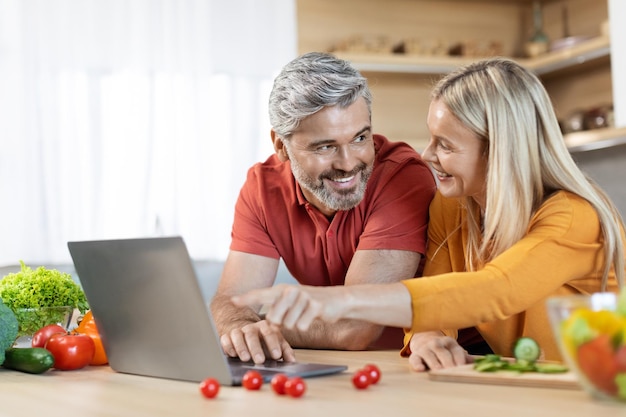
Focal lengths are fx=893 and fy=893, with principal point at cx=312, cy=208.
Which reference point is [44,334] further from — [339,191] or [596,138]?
[596,138]

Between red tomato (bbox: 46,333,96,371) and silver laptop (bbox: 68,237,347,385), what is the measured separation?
50mm

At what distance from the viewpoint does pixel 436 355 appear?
1465 mm

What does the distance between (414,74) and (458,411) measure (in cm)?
317

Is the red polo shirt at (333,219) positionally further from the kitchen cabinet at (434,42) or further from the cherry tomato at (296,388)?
the kitchen cabinet at (434,42)

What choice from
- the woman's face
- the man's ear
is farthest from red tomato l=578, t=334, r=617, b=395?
the man's ear

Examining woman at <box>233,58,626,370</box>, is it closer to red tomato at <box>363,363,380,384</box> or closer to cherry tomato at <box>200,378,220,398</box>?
red tomato at <box>363,363,380,384</box>

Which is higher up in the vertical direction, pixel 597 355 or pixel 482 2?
pixel 482 2

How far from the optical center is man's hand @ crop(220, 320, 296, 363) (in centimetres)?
160

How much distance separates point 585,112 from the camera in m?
3.71

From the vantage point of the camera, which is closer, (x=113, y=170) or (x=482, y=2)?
(x=113, y=170)

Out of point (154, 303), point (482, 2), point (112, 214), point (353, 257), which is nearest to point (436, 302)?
point (154, 303)

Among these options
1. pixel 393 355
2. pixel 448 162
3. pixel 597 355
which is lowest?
pixel 393 355

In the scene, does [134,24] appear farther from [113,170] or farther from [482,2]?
[482,2]

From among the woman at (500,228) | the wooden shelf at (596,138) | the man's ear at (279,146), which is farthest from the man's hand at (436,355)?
the wooden shelf at (596,138)
